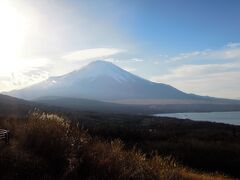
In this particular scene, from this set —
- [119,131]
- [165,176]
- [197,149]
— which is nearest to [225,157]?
[197,149]

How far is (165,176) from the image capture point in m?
11.9

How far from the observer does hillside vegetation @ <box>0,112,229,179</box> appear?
1077 cm

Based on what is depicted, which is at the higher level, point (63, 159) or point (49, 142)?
point (49, 142)

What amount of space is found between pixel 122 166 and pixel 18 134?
12.4ft

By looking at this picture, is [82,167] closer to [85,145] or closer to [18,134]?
[85,145]

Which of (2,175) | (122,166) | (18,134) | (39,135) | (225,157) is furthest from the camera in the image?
(225,157)

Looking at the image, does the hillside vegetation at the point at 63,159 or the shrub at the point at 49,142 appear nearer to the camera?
the hillside vegetation at the point at 63,159

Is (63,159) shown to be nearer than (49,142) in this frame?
Yes

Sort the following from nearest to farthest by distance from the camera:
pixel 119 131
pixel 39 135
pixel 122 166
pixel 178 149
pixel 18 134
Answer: pixel 122 166, pixel 39 135, pixel 18 134, pixel 178 149, pixel 119 131

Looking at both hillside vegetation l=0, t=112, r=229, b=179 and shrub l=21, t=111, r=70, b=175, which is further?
shrub l=21, t=111, r=70, b=175

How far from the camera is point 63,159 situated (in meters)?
11.7

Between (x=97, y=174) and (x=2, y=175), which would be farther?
(x=97, y=174)

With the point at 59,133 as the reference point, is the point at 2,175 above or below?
below

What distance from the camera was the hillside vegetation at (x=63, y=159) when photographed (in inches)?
424
